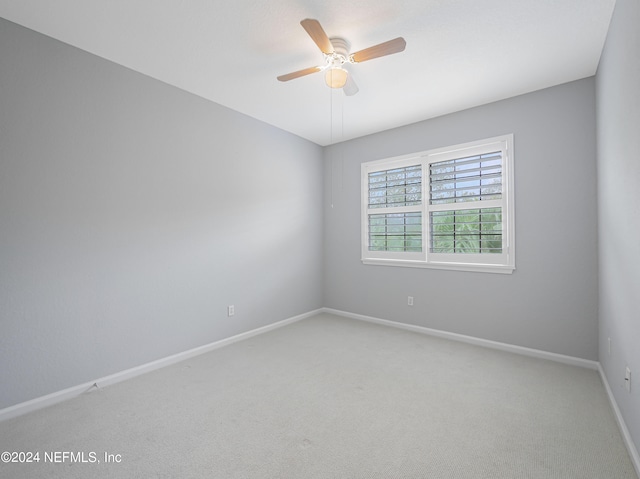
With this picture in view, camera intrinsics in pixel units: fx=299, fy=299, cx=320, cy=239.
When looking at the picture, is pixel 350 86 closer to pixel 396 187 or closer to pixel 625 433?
pixel 396 187

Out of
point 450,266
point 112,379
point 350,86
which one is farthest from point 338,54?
point 112,379

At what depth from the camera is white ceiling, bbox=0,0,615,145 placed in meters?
1.91

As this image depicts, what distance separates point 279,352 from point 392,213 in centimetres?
229

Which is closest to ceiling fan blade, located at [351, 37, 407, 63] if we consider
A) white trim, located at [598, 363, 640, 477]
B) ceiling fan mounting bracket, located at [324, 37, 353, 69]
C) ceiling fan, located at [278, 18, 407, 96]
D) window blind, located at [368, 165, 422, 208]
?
ceiling fan, located at [278, 18, 407, 96]

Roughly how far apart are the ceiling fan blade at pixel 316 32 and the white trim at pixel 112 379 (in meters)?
2.93

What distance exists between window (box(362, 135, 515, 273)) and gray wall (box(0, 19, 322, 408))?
1.56m

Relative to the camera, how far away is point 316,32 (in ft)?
5.85

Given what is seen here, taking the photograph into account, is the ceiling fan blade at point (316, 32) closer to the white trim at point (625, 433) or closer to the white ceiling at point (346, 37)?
the white ceiling at point (346, 37)

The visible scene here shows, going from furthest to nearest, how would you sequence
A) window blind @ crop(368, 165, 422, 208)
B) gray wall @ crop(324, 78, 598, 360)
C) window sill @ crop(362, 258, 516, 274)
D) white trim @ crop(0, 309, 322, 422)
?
1. window blind @ crop(368, 165, 422, 208)
2. window sill @ crop(362, 258, 516, 274)
3. gray wall @ crop(324, 78, 598, 360)
4. white trim @ crop(0, 309, 322, 422)

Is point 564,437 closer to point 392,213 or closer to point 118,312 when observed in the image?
point 392,213

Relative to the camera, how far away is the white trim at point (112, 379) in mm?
2035

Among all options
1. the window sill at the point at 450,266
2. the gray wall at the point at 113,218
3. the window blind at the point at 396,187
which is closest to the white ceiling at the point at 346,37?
the gray wall at the point at 113,218

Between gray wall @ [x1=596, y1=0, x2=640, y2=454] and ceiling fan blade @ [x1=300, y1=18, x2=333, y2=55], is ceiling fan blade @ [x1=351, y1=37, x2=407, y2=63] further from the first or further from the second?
gray wall @ [x1=596, y1=0, x2=640, y2=454]

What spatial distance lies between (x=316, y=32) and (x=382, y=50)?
47cm
